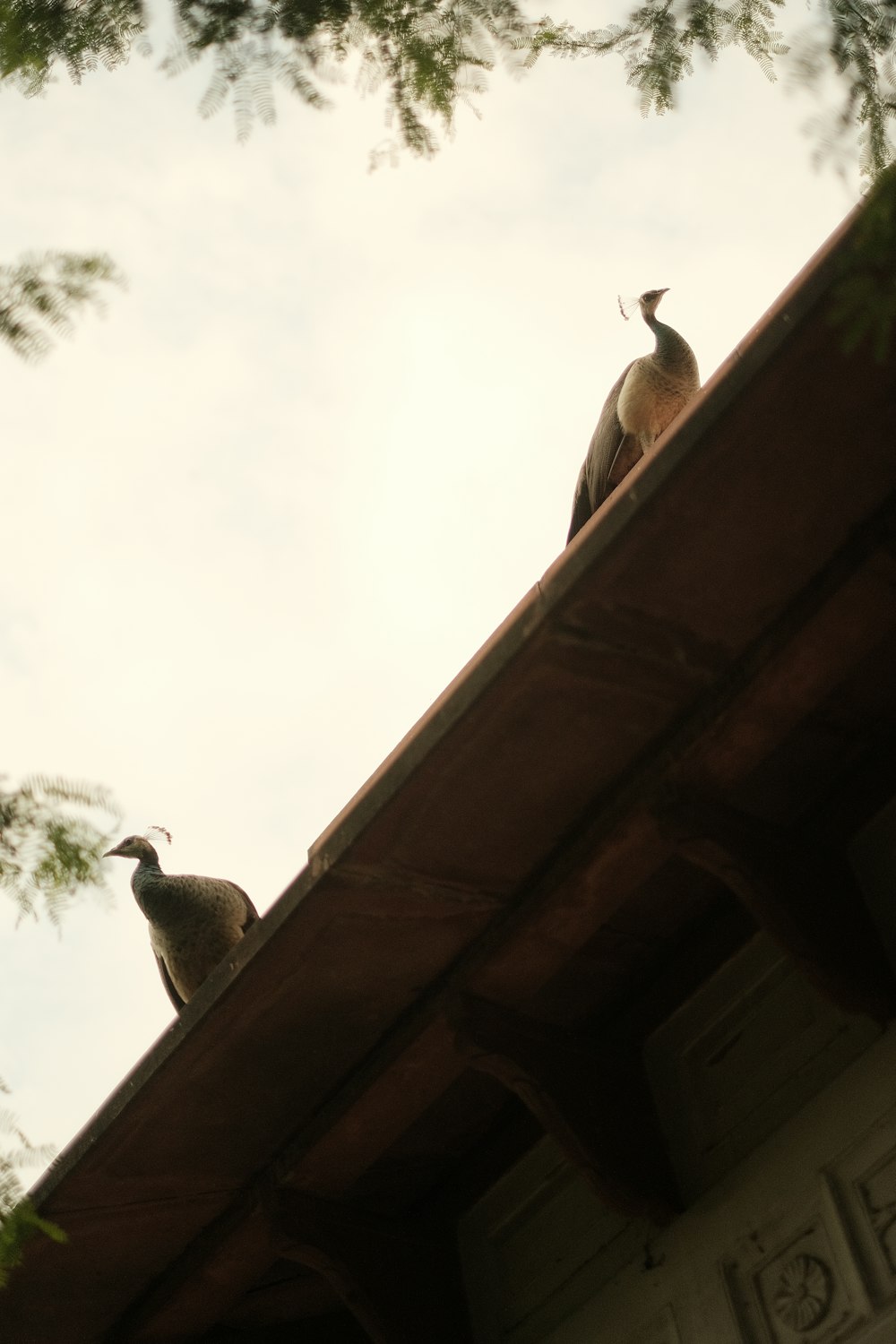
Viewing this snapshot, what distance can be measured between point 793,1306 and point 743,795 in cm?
149

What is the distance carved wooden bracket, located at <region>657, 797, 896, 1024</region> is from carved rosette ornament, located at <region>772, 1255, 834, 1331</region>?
2.40 feet

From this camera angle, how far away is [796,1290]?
4.45 metres

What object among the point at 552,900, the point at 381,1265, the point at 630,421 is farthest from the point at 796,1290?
the point at 630,421

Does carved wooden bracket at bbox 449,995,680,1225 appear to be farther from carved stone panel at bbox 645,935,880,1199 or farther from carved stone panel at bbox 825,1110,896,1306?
carved stone panel at bbox 825,1110,896,1306

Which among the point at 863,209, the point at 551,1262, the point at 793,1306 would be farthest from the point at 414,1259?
the point at 863,209

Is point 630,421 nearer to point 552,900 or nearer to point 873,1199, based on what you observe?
point 552,900

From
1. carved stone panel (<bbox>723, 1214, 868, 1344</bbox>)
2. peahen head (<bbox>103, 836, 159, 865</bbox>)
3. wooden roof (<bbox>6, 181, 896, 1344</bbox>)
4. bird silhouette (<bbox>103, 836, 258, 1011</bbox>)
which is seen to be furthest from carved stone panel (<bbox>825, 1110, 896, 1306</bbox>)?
peahen head (<bbox>103, 836, 159, 865</bbox>)

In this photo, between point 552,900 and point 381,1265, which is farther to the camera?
point 381,1265

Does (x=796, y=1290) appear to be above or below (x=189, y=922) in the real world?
below

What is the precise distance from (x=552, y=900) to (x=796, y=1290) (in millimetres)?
1301

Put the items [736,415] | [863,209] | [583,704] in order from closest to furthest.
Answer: [863,209] → [736,415] → [583,704]

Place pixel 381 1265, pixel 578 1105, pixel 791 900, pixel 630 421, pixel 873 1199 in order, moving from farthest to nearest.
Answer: pixel 630 421
pixel 381 1265
pixel 578 1105
pixel 791 900
pixel 873 1199

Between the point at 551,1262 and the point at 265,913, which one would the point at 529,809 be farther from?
the point at 551,1262

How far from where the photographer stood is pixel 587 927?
4.73m
